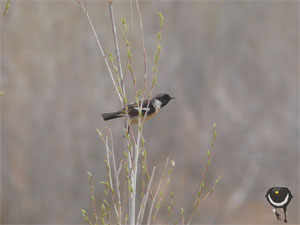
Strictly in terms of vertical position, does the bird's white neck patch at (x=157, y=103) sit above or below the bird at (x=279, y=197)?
above

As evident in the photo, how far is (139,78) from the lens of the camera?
25.1 ft

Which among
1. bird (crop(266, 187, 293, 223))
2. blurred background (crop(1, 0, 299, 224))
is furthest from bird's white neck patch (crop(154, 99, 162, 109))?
blurred background (crop(1, 0, 299, 224))

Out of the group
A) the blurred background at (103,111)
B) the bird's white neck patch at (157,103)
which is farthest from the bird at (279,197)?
the blurred background at (103,111)

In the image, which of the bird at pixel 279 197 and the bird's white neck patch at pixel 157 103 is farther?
the bird's white neck patch at pixel 157 103

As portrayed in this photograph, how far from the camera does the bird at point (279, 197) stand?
1.51 metres

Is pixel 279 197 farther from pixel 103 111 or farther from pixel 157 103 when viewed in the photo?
pixel 103 111

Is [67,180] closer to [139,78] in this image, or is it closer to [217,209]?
Answer: [139,78]

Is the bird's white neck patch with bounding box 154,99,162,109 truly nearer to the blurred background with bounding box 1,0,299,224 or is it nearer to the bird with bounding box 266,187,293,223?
the bird with bounding box 266,187,293,223

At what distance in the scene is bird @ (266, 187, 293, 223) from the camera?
1.51 m

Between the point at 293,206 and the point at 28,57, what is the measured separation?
4.84 m

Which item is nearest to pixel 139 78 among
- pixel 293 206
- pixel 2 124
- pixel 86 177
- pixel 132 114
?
pixel 86 177

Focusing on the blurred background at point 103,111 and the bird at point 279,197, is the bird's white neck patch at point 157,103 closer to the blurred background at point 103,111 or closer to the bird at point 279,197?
the bird at point 279,197

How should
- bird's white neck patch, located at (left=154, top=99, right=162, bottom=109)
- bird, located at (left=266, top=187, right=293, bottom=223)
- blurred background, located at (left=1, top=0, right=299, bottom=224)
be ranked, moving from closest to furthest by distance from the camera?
bird, located at (left=266, top=187, right=293, bottom=223), bird's white neck patch, located at (left=154, top=99, right=162, bottom=109), blurred background, located at (left=1, top=0, right=299, bottom=224)

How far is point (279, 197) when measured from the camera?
1540 mm
